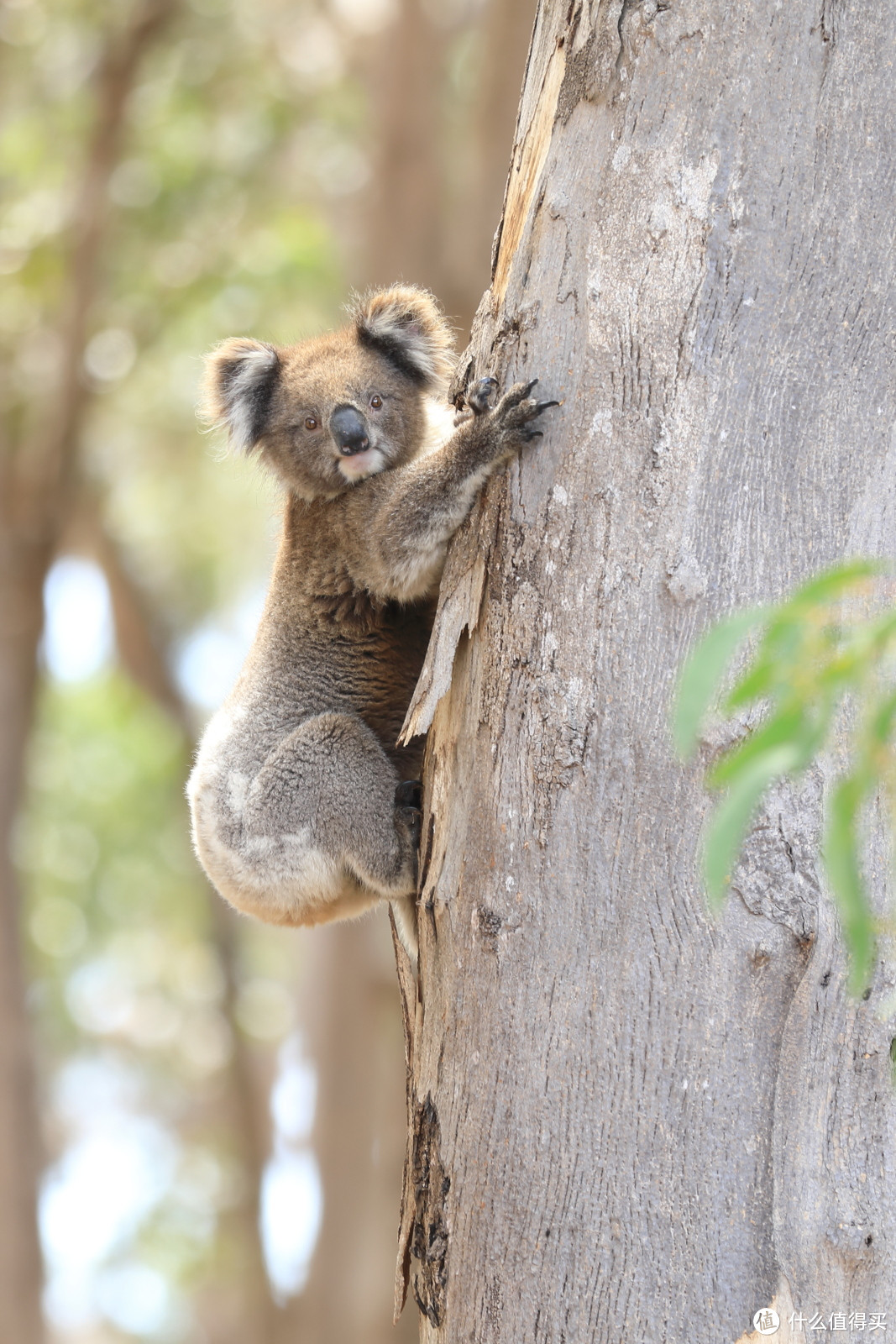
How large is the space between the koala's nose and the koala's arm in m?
0.09

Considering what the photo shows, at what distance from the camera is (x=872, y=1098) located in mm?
1799

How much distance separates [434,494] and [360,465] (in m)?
0.62

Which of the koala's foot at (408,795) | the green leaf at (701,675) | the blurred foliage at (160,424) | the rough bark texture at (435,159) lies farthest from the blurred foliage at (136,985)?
the green leaf at (701,675)

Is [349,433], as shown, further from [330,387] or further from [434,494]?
[434,494]

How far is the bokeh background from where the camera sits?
6.25 meters

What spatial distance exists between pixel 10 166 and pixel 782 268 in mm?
6318

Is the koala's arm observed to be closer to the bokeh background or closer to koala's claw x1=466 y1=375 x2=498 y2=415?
koala's claw x1=466 y1=375 x2=498 y2=415

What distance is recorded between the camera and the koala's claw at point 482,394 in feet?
7.27

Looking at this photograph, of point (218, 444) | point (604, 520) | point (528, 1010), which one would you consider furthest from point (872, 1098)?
point (218, 444)

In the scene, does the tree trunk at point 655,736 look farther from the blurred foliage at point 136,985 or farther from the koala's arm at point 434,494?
the blurred foliage at point 136,985

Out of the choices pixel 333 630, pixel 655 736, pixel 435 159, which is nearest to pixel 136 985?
pixel 435 159

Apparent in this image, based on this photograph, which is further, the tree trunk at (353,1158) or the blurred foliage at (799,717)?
the tree trunk at (353,1158)

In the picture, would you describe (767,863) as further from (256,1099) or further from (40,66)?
(40,66)

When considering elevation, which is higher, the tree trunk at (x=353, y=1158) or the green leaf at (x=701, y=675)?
the green leaf at (x=701, y=675)
